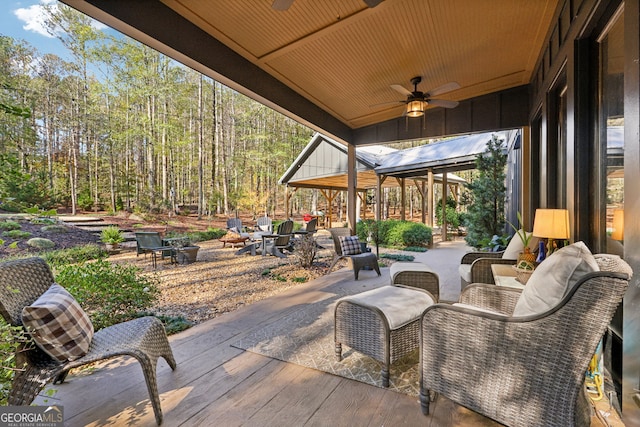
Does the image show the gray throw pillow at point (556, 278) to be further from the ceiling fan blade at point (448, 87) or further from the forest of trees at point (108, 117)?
the forest of trees at point (108, 117)

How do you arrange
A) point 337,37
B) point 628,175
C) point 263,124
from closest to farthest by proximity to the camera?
point 628,175, point 337,37, point 263,124

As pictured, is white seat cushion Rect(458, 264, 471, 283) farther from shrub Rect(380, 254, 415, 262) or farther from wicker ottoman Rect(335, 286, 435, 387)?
shrub Rect(380, 254, 415, 262)

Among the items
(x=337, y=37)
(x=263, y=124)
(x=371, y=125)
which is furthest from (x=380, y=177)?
(x=263, y=124)

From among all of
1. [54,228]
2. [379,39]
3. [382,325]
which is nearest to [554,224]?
[382,325]

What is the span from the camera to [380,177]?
11.0 metres

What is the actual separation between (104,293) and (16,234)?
7634mm

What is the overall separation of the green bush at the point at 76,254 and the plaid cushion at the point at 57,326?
6406 mm

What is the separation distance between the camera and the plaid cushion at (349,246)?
5492 millimetres

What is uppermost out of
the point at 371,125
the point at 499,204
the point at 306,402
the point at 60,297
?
the point at 371,125

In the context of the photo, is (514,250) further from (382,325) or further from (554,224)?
(382,325)

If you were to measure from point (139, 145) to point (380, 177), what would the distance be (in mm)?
14241

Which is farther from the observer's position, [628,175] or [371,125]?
[371,125]

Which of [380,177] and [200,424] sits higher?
[380,177]

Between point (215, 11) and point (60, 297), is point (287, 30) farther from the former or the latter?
point (60, 297)
